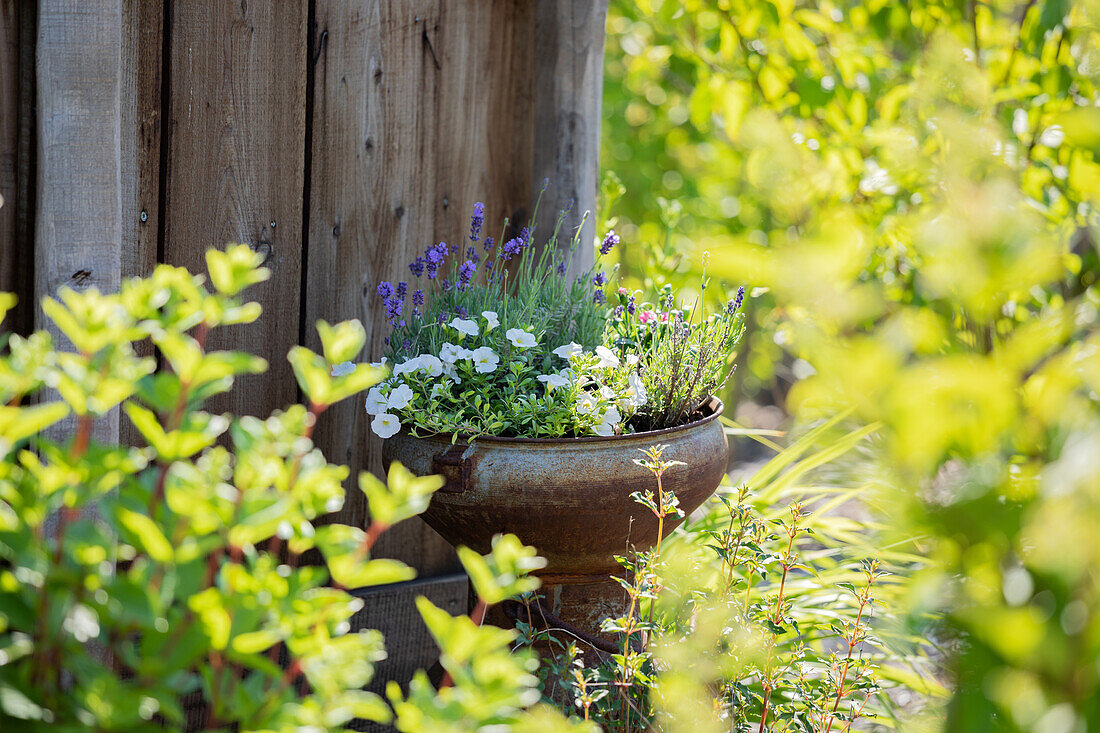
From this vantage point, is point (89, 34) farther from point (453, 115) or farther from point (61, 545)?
point (61, 545)

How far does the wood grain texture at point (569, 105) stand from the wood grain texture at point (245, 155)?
629 millimetres

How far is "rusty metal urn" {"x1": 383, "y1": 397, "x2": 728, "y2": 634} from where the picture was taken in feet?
4.99

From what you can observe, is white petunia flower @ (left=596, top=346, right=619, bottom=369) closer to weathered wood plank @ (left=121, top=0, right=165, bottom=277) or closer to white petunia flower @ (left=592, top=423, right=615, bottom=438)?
white petunia flower @ (left=592, top=423, right=615, bottom=438)

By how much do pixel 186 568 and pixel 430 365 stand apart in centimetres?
90

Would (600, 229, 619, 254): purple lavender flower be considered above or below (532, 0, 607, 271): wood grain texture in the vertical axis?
below

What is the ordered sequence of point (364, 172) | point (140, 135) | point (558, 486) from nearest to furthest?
point (558, 486) < point (140, 135) < point (364, 172)

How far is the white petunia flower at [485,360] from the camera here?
163 cm

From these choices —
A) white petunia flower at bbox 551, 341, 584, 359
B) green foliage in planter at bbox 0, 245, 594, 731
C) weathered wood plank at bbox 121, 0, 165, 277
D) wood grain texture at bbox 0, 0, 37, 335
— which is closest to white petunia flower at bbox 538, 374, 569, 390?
white petunia flower at bbox 551, 341, 584, 359

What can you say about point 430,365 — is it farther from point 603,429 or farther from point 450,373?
point 603,429

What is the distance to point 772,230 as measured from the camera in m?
3.71

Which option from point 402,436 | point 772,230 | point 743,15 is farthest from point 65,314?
point 772,230

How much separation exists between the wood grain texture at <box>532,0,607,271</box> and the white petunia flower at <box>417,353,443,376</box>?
29.8 inches

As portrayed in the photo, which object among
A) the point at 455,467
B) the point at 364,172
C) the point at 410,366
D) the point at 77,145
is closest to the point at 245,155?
the point at 364,172

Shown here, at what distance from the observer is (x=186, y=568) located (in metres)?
0.72
